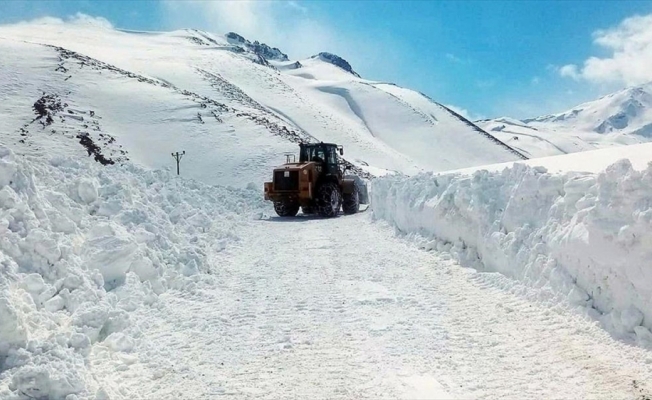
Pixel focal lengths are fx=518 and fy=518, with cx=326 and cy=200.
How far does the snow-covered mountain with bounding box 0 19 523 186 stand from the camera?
3547cm

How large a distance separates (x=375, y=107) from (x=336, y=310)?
109m

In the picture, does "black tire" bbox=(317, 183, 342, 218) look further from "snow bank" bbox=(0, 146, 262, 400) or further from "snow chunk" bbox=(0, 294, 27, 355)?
"snow chunk" bbox=(0, 294, 27, 355)

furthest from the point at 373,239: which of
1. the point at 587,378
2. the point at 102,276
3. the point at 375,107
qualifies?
the point at 375,107

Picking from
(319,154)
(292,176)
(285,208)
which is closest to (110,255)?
(292,176)

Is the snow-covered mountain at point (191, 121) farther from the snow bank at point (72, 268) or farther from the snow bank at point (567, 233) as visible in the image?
the snow bank at point (567, 233)

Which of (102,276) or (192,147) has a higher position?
(192,147)

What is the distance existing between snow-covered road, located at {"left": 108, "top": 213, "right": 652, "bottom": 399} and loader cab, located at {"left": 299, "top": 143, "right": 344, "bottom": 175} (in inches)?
416

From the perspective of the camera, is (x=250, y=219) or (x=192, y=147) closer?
(x=250, y=219)

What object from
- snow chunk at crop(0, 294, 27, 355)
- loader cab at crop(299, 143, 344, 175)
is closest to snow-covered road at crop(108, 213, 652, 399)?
snow chunk at crop(0, 294, 27, 355)

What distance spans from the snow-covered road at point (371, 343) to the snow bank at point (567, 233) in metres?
0.29

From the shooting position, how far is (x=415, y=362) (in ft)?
14.8

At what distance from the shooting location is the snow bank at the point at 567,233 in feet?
15.6

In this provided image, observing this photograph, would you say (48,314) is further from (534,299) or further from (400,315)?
(534,299)

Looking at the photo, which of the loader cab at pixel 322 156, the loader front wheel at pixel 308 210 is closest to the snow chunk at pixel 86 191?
the loader front wheel at pixel 308 210
